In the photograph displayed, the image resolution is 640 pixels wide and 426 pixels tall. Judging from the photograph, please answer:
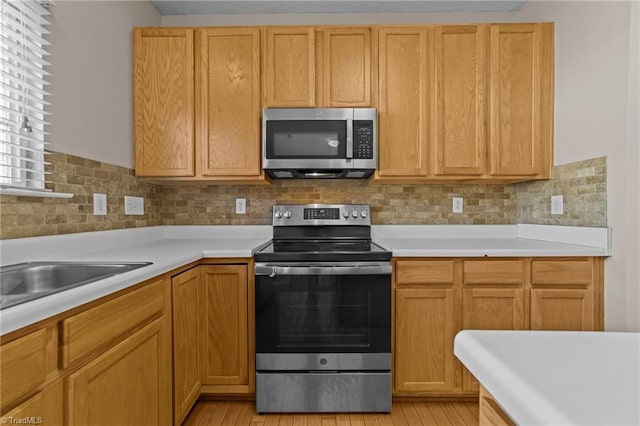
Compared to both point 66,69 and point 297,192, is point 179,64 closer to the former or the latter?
point 66,69

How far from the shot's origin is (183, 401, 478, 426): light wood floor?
6.19ft

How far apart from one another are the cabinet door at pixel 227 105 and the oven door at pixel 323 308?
2.58 feet

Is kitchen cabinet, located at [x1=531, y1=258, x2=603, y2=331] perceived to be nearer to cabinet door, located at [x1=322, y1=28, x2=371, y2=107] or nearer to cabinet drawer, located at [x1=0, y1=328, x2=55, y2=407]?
cabinet door, located at [x1=322, y1=28, x2=371, y2=107]

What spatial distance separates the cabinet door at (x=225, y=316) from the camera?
1.98m

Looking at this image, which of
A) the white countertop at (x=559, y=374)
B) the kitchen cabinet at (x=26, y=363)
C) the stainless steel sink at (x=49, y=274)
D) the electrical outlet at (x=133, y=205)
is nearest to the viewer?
the white countertop at (x=559, y=374)

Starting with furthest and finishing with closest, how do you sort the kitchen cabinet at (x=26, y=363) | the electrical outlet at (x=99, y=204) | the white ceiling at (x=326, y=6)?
the white ceiling at (x=326, y=6), the electrical outlet at (x=99, y=204), the kitchen cabinet at (x=26, y=363)

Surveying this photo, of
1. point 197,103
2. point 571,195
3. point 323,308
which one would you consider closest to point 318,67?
point 197,103

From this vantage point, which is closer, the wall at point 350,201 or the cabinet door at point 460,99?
the cabinet door at point 460,99

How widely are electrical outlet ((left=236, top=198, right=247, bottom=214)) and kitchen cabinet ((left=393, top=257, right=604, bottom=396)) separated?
48.6 inches

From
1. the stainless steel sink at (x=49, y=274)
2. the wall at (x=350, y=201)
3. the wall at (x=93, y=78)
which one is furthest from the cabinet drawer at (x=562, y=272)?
the wall at (x=93, y=78)

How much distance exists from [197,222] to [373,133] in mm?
1459

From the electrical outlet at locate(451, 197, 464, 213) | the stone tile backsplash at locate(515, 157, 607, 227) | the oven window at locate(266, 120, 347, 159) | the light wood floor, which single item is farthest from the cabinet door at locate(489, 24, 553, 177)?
the light wood floor

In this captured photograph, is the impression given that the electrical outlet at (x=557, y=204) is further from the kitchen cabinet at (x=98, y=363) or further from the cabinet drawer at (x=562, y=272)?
the kitchen cabinet at (x=98, y=363)

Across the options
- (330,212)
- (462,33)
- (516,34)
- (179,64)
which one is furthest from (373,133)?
(179,64)
